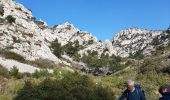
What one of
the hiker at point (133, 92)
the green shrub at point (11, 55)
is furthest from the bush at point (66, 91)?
the green shrub at point (11, 55)

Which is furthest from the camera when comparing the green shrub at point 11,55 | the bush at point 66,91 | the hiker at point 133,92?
the green shrub at point 11,55

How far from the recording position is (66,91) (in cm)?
2108

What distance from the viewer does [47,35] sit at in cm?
11469

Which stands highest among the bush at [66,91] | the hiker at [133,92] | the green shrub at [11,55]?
the green shrub at [11,55]

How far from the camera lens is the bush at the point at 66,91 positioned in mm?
20891

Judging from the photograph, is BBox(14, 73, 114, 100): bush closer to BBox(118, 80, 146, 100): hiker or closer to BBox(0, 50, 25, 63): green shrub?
BBox(118, 80, 146, 100): hiker

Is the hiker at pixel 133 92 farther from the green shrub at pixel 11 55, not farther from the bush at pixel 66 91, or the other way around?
the green shrub at pixel 11 55

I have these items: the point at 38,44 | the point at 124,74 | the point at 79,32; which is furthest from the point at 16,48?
the point at 79,32

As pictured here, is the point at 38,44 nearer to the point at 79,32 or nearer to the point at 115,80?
the point at 115,80

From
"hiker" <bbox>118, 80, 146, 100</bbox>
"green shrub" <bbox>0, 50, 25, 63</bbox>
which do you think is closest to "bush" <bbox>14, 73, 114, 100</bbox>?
"hiker" <bbox>118, 80, 146, 100</bbox>

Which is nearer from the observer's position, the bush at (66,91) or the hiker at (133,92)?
the hiker at (133,92)

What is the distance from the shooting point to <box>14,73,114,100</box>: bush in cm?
2089

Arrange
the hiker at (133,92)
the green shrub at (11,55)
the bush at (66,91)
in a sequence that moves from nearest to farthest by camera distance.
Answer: the hiker at (133,92) < the bush at (66,91) < the green shrub at (11,55)

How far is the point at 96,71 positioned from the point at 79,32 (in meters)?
78.7
